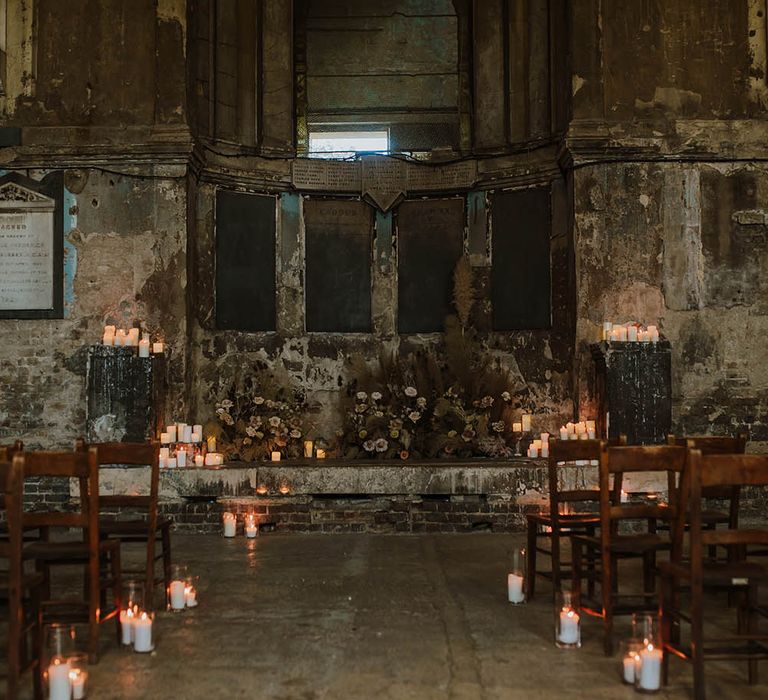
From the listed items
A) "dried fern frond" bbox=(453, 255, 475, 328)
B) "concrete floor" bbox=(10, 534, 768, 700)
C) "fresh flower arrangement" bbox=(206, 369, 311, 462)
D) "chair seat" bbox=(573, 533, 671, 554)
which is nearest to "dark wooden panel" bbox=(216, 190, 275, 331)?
"fresh flower arrangement" bbox=(206, 369, 311, 462)

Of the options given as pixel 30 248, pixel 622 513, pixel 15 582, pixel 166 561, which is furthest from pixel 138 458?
pixel 30 248

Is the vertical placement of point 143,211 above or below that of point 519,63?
below

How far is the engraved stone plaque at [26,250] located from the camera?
9.28 meters

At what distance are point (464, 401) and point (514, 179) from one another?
2.80 metres

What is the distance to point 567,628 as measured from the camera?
4270 mm

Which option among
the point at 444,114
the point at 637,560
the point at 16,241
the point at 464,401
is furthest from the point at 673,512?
the point at 444,114

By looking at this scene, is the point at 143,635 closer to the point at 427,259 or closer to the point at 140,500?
the point at 140,500

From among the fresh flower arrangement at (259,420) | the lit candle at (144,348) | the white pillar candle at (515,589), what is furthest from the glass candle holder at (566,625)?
the lit candle at (144,348)

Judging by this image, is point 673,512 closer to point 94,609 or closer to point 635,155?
point 94,609

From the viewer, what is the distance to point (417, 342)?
10.7 metres

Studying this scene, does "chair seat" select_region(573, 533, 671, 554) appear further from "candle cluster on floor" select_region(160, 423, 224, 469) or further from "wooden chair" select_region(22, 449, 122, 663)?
"candle cluster on floor" select_region(160, 423, 224, 469)

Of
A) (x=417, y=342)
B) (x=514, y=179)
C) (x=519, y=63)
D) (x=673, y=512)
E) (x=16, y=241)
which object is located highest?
(x=519, y=63)

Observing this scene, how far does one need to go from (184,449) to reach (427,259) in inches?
148

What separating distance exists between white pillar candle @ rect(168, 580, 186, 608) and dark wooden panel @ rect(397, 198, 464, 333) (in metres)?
6.12
